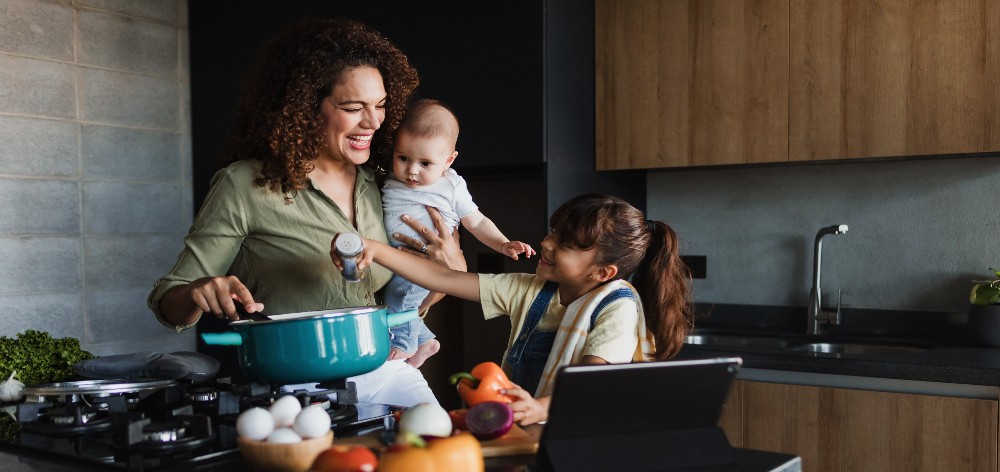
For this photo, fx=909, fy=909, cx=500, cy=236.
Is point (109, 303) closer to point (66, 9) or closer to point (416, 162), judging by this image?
point (66, 9)

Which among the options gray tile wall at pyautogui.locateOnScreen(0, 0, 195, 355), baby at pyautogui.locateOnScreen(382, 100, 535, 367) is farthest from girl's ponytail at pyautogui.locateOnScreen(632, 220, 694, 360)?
gray tile wall at pyautogui.locateOnScreen(0, 0, 195, 355)

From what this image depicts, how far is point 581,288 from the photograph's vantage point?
1633mm

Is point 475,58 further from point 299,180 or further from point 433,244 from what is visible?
point 299,180

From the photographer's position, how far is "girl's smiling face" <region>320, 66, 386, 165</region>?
5.42 ft

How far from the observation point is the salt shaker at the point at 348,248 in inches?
55.1

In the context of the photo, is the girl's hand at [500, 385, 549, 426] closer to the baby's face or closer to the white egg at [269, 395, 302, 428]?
the white egg at [269, 395, 302, 428]

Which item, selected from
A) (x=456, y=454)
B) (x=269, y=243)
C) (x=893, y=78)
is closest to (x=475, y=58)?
(x=893, y=78)

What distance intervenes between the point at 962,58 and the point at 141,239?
280 centimetres

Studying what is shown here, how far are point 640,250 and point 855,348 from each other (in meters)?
1.37

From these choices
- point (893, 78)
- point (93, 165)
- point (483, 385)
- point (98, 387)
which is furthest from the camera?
point (93, 165)

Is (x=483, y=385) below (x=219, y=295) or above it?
below

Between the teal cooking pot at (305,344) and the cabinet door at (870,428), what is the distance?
1.47m

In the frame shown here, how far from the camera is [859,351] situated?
2695mm

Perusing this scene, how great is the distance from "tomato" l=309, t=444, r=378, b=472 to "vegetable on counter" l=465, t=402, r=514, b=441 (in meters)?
0.22
